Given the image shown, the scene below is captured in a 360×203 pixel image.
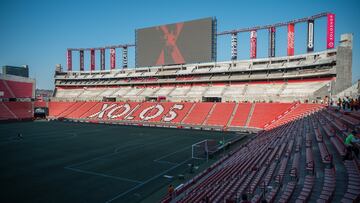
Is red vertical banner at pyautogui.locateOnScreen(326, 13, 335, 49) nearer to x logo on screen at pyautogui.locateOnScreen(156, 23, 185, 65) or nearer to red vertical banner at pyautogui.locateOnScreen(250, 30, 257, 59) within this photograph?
red vertical banner at pyautogui.locateOnScreen(250, 30, 257, 59)

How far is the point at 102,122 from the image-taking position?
203ft

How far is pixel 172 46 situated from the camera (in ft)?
231

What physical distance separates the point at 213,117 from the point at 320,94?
78.1 ft

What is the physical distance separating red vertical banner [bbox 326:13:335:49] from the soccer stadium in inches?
9.4

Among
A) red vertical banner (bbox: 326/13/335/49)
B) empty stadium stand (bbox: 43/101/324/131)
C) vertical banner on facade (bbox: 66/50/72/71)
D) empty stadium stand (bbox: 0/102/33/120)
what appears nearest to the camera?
empty stadium stand (bbox: 43/101/324/131)

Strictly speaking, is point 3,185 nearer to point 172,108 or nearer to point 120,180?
point 120,180

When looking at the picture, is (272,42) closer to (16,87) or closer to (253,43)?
(253,43)

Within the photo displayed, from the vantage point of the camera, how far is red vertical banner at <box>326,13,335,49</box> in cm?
5394

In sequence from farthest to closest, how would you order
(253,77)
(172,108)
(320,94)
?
(253,77) → (172,108) → (320,94)

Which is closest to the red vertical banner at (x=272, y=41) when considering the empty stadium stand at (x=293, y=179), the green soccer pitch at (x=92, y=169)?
the green soccer pitch at (x=92, y=169)

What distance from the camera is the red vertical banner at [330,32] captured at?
53.9 meters

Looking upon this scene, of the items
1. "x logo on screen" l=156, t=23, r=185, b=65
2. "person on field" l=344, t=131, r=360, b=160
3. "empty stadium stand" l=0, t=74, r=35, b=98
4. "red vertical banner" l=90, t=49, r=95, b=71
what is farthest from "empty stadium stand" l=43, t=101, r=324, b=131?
"person on field" l=344, t=131, r=360, b=160

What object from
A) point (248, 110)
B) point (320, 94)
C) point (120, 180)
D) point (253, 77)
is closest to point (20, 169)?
point (120, 180)

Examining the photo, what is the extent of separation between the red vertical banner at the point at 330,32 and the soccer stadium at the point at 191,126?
239mm
